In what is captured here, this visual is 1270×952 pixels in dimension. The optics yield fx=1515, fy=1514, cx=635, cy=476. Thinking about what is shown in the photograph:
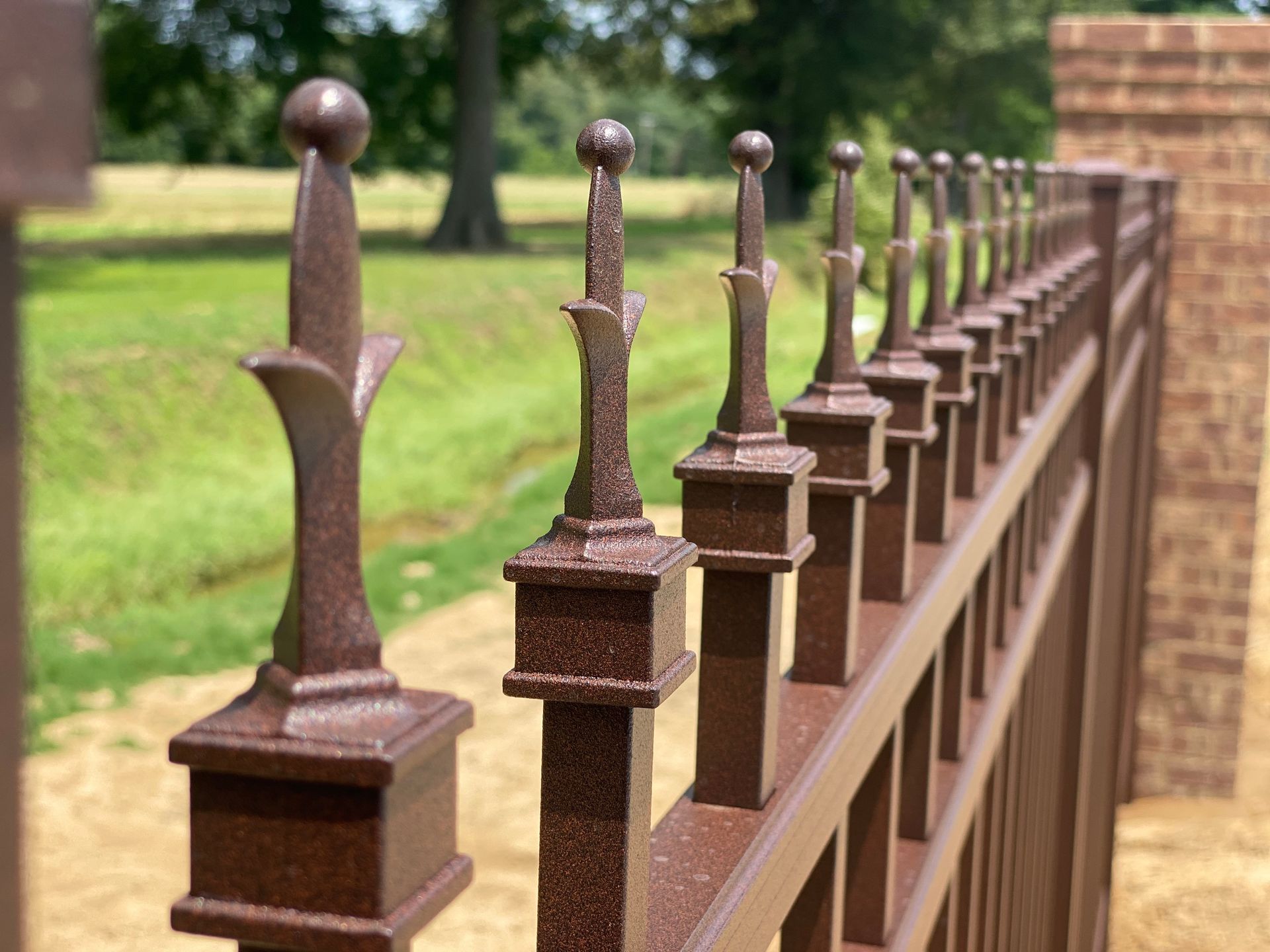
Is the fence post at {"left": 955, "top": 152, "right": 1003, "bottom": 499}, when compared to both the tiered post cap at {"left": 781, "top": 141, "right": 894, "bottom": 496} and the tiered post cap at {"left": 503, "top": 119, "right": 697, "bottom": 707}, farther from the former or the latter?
the tiered post cap at {"left": 503, "top": 119, "right": 697, "bottom": 707}

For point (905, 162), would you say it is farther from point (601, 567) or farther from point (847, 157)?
point (601, 567)

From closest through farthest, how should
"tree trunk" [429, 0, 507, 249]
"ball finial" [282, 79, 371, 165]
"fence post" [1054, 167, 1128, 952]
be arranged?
"ball finial" [282, 79, 371, 165]
"fence post" [1054, 167, 1128, 952]
"tree trunk" [429, 0, 507, 249]

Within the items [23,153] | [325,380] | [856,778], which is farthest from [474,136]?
[23,153]

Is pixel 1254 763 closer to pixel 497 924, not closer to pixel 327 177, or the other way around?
pixel 497 924

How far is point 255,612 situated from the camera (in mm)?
8547

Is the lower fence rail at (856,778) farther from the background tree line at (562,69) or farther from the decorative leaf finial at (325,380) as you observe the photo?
the background tree line at (562,69)

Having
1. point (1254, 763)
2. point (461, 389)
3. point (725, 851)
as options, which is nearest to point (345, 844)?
point (725, 851)

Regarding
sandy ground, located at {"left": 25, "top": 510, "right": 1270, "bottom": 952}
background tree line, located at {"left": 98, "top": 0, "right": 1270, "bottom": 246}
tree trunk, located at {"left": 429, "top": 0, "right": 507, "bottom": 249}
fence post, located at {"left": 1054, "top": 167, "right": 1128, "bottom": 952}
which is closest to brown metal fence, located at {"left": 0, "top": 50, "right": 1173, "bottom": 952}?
fence post, located at {"left": 1054, "top": 167, "right": 1128, "bottom": 952}

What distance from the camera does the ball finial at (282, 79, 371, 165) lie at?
50 centimetres

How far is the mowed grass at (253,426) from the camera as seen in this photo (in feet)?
25.5

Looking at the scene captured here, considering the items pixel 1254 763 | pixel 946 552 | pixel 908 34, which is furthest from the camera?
Answer: pixel 908 34

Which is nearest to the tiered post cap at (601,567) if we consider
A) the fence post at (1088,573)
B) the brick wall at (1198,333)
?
the fence post at (1088,573)

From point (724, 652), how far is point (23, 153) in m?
1.05

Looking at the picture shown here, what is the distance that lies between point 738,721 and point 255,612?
25.1 feet
